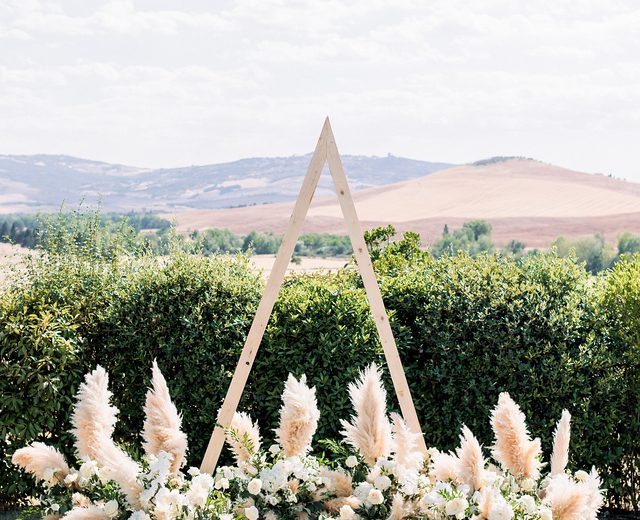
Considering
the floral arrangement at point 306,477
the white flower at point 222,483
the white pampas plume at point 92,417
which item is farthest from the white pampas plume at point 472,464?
the white pampas plume at point 92,417

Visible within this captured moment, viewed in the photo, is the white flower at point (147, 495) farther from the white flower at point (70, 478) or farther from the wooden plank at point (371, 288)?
the wooden plank at point (371, 288)

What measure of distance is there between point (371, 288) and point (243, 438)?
116cm

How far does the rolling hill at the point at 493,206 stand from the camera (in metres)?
26.3

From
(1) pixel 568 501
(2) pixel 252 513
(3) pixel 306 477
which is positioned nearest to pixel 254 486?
(2) pixel 252 513

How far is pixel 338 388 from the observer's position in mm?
4816

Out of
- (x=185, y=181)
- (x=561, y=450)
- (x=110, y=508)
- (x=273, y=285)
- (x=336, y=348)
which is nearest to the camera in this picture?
(x=110, y=508)

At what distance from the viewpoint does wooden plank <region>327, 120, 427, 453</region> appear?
4113mm

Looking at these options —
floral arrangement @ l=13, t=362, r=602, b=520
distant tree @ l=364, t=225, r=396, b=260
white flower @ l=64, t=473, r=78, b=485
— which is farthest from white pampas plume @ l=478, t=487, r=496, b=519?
distant tree @ l=364, t=225, r=396, b=260

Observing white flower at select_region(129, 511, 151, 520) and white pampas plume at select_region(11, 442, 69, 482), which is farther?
white pampas plume at select_region(11, 442, 69, 482)

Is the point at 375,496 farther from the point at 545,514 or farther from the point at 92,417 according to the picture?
the point at 92,417

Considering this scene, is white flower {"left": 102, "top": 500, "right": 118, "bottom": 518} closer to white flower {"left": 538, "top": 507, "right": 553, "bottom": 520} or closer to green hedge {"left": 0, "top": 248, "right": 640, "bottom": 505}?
green hedge {"left": 0, "top": 248, "right": 640, "bottom": 505}

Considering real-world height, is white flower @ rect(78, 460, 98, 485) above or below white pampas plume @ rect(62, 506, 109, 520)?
above

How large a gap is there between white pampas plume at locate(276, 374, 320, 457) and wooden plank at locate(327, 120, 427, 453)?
2.58ft

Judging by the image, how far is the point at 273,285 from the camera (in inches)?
161
